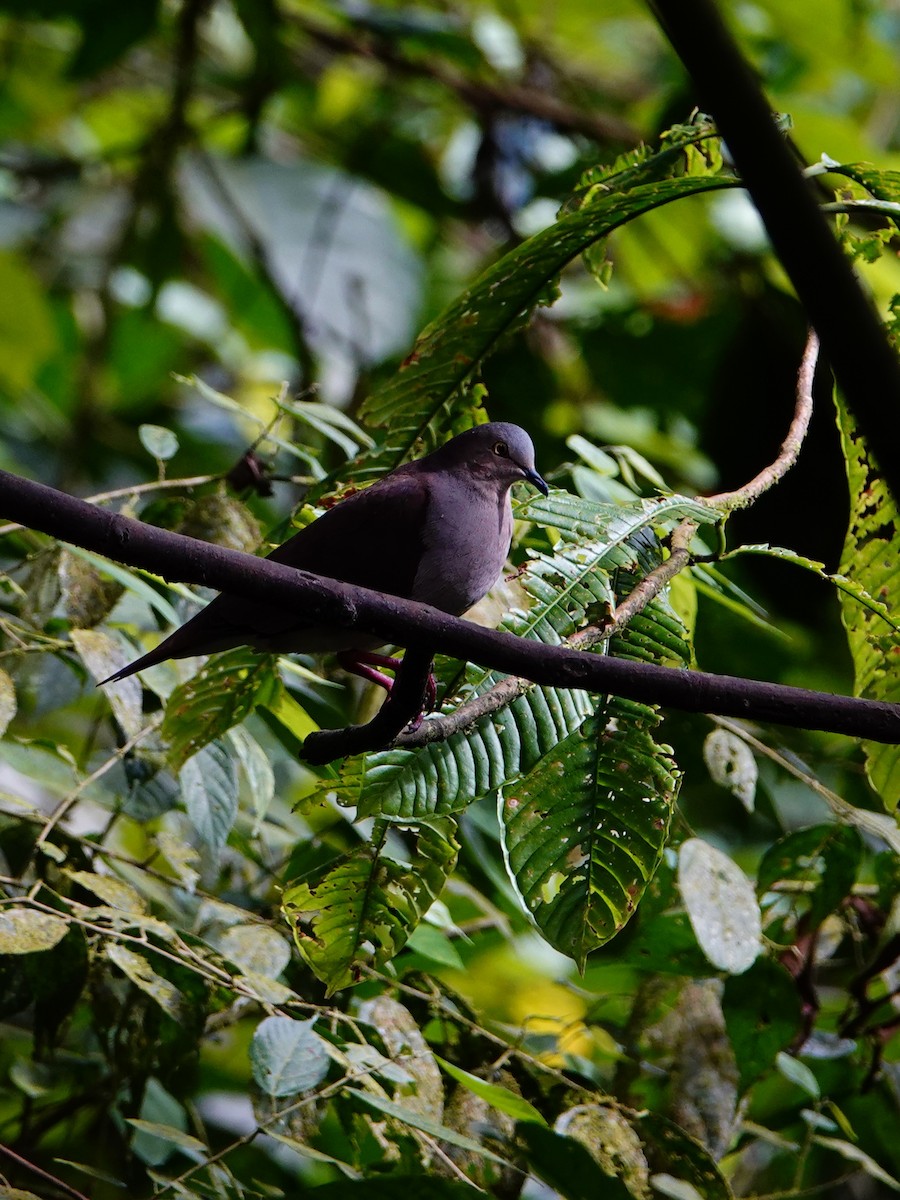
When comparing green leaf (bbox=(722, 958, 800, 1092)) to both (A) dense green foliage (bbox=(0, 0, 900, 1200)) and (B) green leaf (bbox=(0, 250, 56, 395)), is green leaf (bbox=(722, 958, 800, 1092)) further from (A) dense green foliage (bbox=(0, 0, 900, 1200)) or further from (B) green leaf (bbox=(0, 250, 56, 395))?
(B) green leaf (bbox=(0, 250, 56, 395))

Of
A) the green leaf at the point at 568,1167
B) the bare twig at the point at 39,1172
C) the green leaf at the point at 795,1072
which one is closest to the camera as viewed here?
the bare twig at the point at 39,1172

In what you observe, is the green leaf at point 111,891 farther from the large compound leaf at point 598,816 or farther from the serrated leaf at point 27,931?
the large compound leaf at point 598,816

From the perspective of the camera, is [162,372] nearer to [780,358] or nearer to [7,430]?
[7,430]

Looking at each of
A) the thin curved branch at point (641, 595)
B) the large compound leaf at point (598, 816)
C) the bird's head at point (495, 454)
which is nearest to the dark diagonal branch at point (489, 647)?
the thin curved branch at point (641, 595)

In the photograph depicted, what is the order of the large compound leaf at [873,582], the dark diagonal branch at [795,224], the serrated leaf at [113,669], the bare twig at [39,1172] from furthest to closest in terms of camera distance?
the serrated leaf at [113,669] → the large compound leaf at [873,582] → the bare twig at [39,1172] → the dark diagonal branch at [795,224]

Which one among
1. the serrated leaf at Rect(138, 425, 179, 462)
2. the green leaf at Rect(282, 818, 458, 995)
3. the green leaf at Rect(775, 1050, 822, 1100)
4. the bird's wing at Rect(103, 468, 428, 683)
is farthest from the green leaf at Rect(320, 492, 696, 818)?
the green leaf at Rect(775, 1050, 822, 1100)

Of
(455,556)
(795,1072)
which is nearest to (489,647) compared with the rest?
(455,556)

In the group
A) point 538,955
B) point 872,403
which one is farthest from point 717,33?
point 538,955

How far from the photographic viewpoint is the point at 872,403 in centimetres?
78

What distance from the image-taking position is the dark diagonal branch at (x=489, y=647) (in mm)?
1292

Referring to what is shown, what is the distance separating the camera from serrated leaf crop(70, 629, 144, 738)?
2.21m

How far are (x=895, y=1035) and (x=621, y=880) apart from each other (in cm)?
146

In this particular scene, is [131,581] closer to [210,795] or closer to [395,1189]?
[210,795]

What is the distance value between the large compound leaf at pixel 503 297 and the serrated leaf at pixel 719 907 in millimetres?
923
